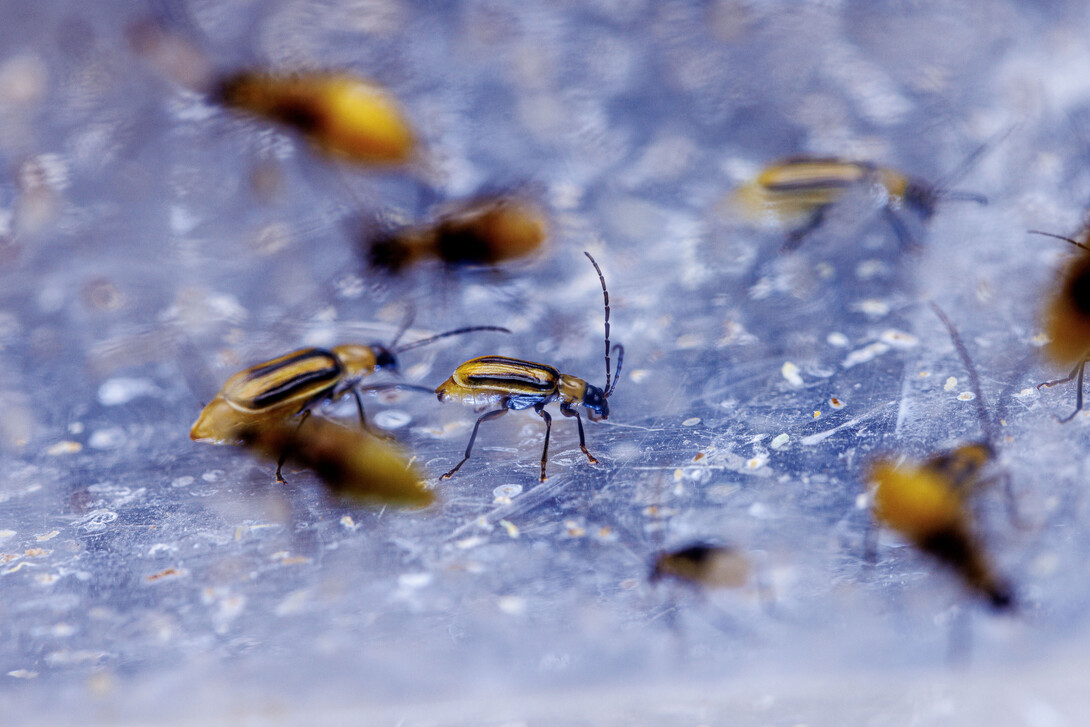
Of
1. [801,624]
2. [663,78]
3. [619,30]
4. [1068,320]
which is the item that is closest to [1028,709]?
[801,624]

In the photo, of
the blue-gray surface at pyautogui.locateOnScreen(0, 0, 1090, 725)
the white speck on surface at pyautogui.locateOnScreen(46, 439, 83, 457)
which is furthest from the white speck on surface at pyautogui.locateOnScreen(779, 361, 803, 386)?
the white speck on surface at pyautogui.locateOnScreen(46, 439, 83, 457)

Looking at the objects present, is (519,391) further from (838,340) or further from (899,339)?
(899,339)

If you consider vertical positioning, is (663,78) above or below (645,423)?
above

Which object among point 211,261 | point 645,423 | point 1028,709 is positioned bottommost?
point 1028,709

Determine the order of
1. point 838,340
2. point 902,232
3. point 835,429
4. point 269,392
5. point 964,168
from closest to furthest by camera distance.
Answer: point 269,392, point 835,429, point 838,340, point 902,232, point 964,168

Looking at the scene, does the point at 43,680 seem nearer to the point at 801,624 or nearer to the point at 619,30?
the point at 801,624

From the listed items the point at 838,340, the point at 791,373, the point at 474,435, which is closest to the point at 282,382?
the point at 474,435

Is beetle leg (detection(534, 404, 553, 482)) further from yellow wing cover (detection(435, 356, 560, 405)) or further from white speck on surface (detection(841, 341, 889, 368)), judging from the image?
white speck on surface (detection(841, 341, 889, 368))
